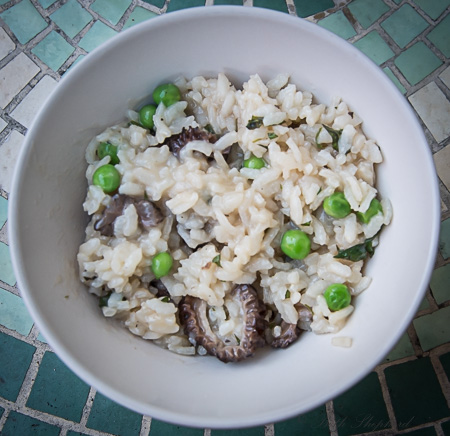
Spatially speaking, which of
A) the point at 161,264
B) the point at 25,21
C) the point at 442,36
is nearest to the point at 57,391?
the point at 161,264

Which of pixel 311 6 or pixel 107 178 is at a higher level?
pixel 107 178

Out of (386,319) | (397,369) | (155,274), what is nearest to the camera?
(386,319)

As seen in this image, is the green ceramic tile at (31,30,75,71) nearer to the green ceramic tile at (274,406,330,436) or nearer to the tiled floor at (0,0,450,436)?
the tiled floor at (0,0,450,436)

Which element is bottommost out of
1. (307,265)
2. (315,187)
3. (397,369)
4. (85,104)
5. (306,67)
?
(397,369)

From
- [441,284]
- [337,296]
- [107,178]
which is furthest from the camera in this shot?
[441,284]

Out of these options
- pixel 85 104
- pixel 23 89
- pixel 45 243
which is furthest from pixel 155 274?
pixel 23 89

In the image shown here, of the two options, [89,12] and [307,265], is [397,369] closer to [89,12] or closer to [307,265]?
[307,265]

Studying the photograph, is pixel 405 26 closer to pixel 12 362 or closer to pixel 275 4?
pixel 275 4

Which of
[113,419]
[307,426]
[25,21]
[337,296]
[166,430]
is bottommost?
[307,426]
